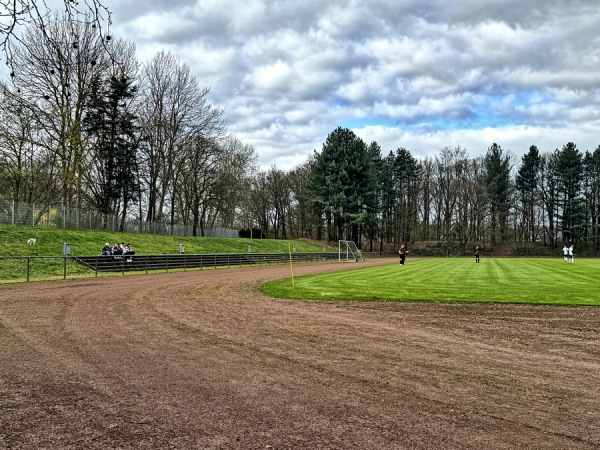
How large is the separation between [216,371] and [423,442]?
324 cm

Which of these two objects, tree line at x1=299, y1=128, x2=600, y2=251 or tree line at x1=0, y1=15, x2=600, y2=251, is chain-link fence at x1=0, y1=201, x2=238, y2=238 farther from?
tree line at x1=299, y1=128, x2=600, y2=251

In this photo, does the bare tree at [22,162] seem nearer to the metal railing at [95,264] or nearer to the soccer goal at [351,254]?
the metal railing at [95,264]

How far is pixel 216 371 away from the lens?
20.9 feet

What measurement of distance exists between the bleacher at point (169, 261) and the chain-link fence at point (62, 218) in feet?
38.8

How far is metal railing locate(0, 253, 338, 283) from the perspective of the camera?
71.9ft

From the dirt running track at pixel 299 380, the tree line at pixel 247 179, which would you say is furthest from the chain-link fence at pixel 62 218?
the dirt running track at pixel 299 380

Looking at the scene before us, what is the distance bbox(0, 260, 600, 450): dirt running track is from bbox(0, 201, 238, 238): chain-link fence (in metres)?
25.0

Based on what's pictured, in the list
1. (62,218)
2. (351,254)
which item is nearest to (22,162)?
(62,218)

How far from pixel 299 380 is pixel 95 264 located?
2126 centimetres

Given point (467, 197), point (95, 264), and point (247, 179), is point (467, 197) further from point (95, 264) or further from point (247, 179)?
point (95, 264)

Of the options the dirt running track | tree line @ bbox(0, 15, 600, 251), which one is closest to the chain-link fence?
tree line @ bbox(0, 15, 600, 251)

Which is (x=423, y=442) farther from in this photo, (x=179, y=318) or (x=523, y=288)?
(x=523, y=288)

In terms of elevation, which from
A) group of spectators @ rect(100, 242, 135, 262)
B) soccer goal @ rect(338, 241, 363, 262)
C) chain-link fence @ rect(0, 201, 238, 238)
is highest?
chain-link fence @ rect(0, 201, 238, 238)

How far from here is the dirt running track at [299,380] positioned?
4223 mm
